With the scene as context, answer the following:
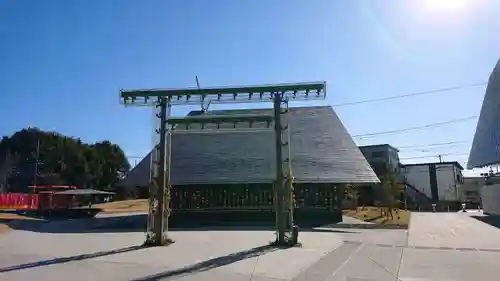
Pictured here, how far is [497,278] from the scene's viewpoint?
9312 millimetres

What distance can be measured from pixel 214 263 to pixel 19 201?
3381 cm

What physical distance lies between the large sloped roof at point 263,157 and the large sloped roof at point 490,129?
13.2m

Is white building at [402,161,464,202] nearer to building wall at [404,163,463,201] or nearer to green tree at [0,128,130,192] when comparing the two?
building wall at [404,163,463,201]

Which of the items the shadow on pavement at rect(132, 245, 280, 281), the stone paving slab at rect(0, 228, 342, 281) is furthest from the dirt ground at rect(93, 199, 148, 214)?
the shadow on pavement at rect(132, 245, 280, 281)

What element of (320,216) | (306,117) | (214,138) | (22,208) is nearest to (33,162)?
(22,208)

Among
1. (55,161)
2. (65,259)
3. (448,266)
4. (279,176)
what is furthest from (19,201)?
(448,266)

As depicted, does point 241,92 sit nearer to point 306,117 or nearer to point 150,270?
point 150,270

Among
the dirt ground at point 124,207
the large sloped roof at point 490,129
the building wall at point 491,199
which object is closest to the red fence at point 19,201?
the dirt ground at point 124,207

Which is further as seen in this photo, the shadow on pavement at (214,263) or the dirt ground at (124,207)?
the dirt ground at (124,207)

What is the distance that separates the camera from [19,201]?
37938 mm

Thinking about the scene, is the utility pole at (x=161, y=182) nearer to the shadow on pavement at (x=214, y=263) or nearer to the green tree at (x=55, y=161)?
the shadow on pavement at (x=214, y=263)

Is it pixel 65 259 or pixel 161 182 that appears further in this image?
pixel 161 182

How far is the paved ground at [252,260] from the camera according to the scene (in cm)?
963

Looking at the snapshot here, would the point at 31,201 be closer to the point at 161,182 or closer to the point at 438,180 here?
the point at 161,182
